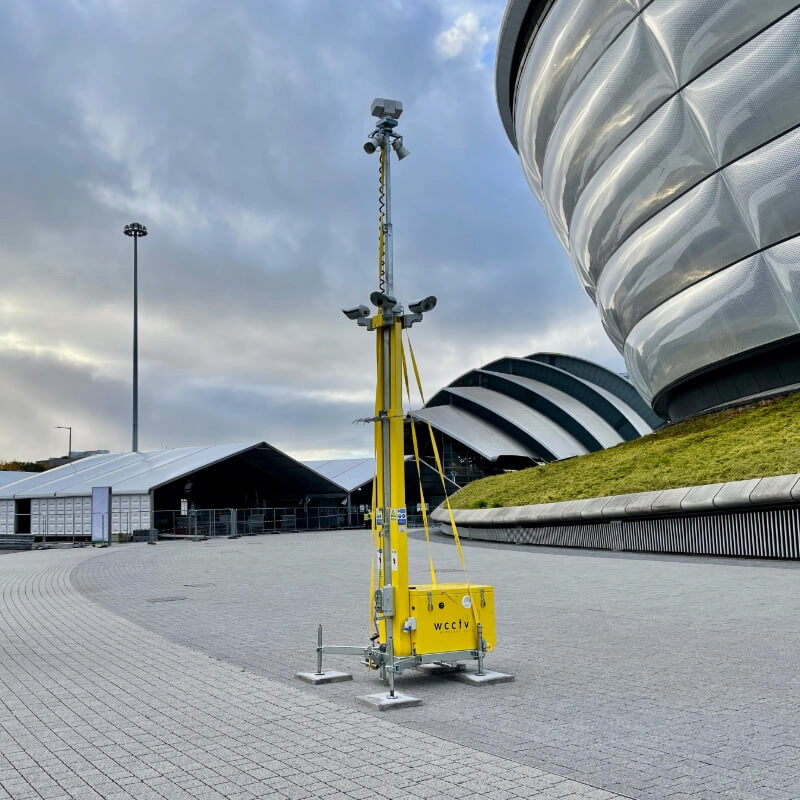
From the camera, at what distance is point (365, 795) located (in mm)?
4320

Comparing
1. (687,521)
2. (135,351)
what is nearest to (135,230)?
(135,351)

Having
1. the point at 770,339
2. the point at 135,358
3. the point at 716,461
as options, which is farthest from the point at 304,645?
the point at 135,358

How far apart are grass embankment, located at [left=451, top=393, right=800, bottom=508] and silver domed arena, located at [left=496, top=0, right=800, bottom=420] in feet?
6.71

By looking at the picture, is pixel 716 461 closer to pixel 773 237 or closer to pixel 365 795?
pixel 773 237

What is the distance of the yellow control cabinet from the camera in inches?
277

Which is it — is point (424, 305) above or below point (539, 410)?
below

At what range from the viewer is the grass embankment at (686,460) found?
17.9m

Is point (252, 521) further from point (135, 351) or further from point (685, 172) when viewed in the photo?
point (685, 172)

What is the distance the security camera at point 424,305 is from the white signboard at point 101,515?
90.5 feet

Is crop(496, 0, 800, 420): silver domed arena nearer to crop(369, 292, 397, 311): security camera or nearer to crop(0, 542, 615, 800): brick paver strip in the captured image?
crop(369, 292, 397, 311): security camera

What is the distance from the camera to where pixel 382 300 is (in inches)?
282

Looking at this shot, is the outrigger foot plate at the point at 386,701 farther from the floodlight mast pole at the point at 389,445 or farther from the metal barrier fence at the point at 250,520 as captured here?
the metal barrier fence at the point at 250,520

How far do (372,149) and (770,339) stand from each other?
59.0 ft

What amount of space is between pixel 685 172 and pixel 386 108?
1872cm
